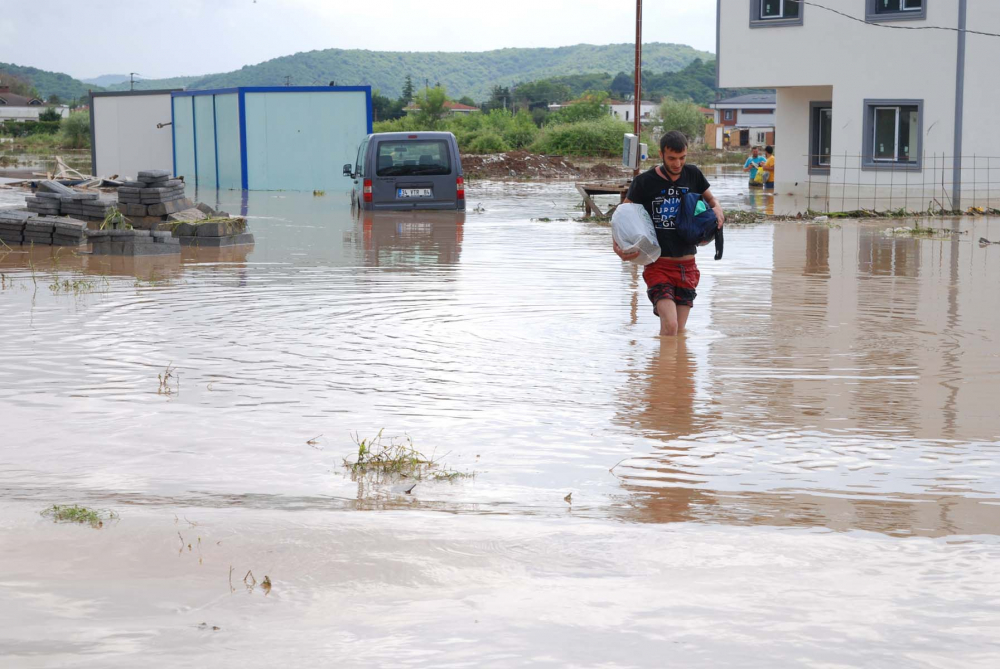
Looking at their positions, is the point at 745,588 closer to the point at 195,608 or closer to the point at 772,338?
the point at 195,608

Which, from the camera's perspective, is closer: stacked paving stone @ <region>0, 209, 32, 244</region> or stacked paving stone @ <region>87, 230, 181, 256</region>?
stacked paving stone @ <region>87, 230, 181, 256</region>

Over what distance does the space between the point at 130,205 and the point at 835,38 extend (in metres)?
17.6

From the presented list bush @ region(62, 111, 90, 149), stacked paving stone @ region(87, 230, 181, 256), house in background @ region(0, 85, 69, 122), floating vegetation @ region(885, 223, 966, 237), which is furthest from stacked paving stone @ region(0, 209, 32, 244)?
house in background @ region(0, 85, 69, 122)

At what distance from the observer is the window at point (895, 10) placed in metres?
27.8

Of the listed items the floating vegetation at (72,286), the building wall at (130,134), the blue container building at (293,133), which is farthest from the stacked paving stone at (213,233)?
the building wall at (130,134)

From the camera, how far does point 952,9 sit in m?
27.3

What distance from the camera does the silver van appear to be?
923 inches

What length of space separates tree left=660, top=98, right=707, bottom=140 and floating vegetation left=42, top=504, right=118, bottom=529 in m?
95.7

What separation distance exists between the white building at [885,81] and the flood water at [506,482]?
55.1 ft

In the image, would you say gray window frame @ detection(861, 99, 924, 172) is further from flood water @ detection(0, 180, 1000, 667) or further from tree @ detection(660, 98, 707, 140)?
tree @ detection(660, 98, 707, 140)

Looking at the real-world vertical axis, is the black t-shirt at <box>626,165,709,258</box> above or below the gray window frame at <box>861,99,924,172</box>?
below

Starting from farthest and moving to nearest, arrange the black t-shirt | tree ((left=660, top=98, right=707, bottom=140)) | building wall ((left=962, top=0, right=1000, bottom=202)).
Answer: tree ((left=660, top=98, right=707, bottom=140))
building wall ((left=962, top=0, right=1000, bottom=202))
the black t-shirt

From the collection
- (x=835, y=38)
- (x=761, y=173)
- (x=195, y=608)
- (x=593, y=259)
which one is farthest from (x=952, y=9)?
(x=195, y=608)

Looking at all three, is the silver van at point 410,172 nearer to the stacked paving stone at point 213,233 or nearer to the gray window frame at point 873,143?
the stacked paving stone at point 213,233
